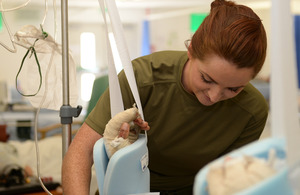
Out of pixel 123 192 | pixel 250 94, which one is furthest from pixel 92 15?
pixel 123 192

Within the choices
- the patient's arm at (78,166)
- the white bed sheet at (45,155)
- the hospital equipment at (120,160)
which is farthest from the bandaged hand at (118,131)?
the white bed sheet at (45,155)

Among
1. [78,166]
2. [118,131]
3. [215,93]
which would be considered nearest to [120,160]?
[118,131]

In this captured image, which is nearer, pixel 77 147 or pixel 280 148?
pixel 280 148

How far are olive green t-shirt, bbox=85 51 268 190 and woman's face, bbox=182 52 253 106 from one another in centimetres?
11

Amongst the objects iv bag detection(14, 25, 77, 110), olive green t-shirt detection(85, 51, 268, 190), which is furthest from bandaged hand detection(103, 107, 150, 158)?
iv bag detection(14, 25, 77, 110)

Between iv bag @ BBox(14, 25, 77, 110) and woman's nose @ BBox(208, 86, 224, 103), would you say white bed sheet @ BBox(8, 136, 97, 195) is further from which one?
woman's nose @ BBox(208, 86, 224, 103)

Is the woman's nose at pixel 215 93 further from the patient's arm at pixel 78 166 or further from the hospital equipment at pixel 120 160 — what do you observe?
the patient's arm at pixel 78 166

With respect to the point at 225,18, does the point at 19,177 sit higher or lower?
lower

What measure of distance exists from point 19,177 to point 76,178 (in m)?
1.90

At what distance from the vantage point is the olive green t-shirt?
1.18m

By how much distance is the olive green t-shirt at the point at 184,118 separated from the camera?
118 centimetres

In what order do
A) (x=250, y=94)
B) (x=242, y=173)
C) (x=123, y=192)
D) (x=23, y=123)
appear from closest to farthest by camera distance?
1. (x=242, y=173)
2. (x=123, y=192)
3. (x=250, y=94)
4. (x=23, y=123)

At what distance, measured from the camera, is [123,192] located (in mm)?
869

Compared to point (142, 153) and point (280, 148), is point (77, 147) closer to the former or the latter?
point (142, 153)
